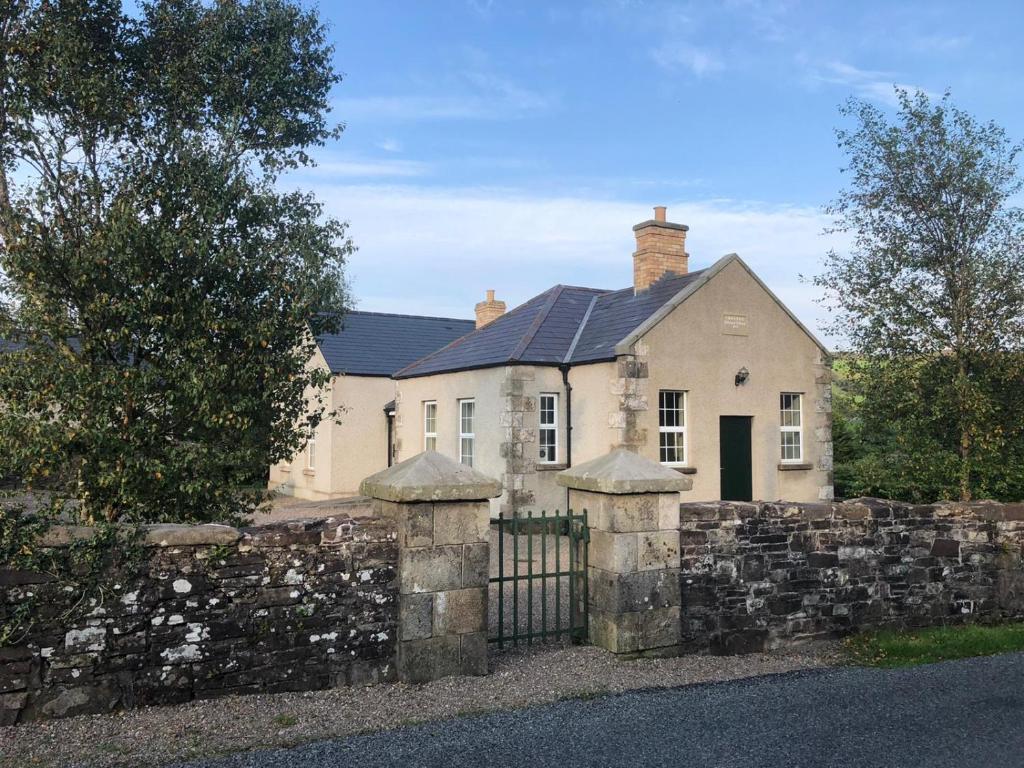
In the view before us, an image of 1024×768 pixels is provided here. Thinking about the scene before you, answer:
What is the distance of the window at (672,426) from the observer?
1574 cm

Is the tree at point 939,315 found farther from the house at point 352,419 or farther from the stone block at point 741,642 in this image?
the house at point 352,419

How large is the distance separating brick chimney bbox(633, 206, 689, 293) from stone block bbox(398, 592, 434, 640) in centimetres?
1265

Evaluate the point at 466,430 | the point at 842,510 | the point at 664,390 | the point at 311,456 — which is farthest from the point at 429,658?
the point at 311,456

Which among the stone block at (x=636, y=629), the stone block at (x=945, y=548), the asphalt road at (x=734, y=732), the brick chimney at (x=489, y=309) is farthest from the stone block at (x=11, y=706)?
the brick chimney at (x=489, y=309)

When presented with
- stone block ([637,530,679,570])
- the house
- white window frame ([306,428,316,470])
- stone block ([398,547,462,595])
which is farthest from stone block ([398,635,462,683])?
white window frame ([306,428,316,470])

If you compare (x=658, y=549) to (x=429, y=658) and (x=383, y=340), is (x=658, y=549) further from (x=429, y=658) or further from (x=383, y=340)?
(x=383, y=340)

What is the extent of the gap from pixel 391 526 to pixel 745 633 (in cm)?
379

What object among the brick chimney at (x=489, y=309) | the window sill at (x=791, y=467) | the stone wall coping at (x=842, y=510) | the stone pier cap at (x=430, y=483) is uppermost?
the brick chimney at (x=489, y=309)

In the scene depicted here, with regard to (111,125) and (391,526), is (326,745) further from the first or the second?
(111,125)

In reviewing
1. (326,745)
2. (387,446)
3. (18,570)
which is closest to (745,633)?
(326,745)

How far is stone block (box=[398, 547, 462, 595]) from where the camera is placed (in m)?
6.59

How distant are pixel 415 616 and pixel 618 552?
1.97m

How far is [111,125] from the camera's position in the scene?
8.53 metres

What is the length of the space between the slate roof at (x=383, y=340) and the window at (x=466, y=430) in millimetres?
6019
